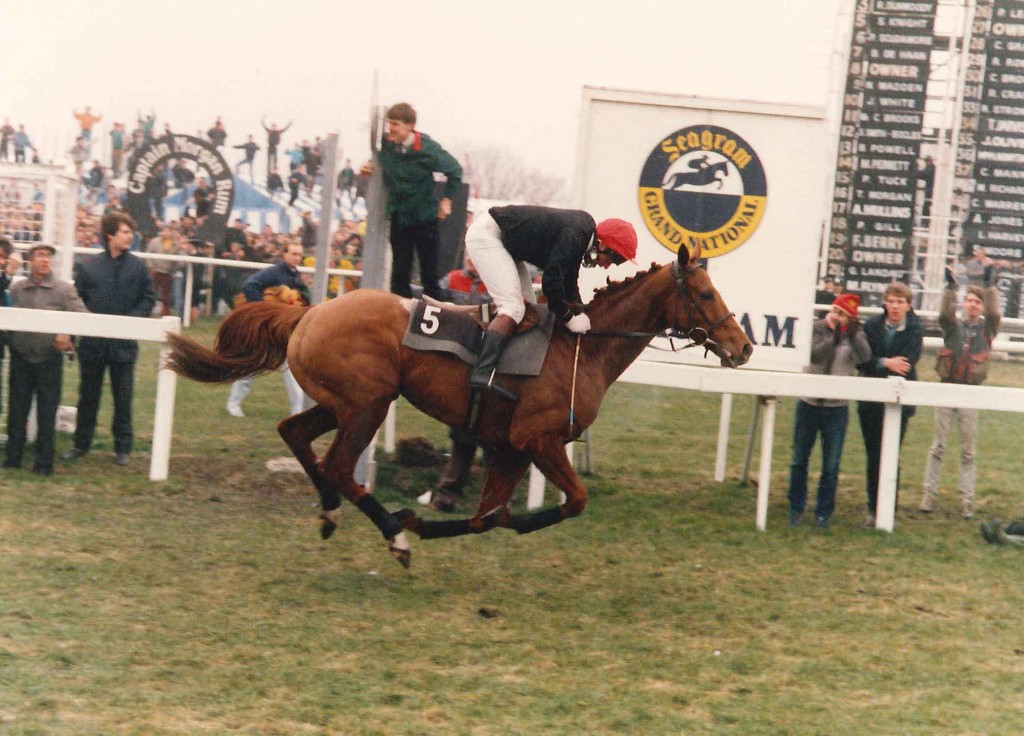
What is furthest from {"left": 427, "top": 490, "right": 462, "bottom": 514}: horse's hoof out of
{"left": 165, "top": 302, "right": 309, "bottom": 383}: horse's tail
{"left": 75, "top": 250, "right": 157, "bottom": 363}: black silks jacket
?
{"left": 75, "top": 250, "right": 157, "bottom": 363}: black silks jacket

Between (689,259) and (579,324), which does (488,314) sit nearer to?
(579,324)

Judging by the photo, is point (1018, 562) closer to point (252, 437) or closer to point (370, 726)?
point (370, 726)

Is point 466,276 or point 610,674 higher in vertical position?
point 466,276

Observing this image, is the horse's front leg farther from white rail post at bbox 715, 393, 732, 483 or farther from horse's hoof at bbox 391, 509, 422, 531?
white rail post at bbox 715, 393, 732, 483

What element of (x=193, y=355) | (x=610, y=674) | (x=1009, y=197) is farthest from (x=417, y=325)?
(x=1009, y=197)

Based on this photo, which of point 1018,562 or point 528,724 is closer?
point 528,724

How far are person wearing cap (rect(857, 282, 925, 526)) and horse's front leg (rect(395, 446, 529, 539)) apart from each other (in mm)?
3108

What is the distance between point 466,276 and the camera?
9289 millimetres

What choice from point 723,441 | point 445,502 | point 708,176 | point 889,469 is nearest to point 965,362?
point 889,469

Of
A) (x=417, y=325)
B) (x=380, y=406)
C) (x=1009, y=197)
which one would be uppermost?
(x=1009, y=197)

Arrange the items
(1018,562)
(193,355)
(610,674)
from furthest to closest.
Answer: (1018,562) < (193,355) < (610,674)

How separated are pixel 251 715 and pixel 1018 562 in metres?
5.07

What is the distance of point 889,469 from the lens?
8.49m

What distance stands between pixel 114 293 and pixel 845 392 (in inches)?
199
